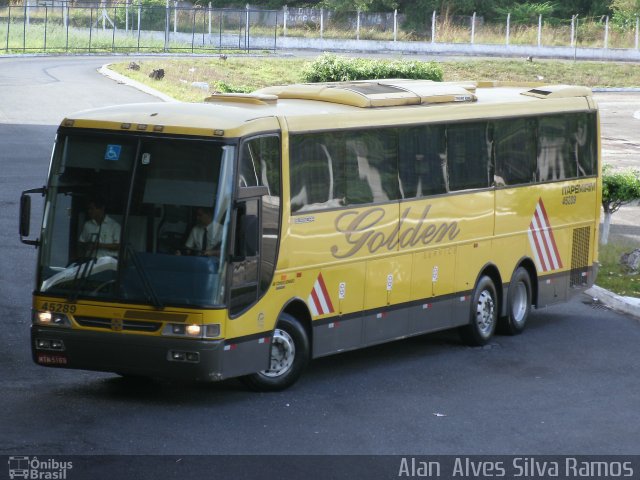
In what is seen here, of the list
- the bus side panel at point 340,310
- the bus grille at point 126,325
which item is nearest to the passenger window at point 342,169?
the bus side panel at point 340,310

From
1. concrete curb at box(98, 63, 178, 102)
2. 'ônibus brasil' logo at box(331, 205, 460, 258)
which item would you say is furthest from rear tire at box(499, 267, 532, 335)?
concrete curb at box(98, 63, 178, 102)

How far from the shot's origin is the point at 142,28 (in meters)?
76.6

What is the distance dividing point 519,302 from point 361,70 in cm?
1592

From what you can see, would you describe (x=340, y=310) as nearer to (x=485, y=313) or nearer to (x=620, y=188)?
(x=485, y=313)

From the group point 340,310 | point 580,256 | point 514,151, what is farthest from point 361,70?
point 340,310

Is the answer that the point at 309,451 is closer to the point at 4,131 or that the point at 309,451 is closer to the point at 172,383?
the point at 172,383

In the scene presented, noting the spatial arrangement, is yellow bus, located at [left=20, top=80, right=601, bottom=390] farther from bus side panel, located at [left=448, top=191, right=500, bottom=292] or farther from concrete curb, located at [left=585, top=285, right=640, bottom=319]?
concrete curb, located at [left=585, top=285, right=640, bottom=319]

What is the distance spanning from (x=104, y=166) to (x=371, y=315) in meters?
3.65

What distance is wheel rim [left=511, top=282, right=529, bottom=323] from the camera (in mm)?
17609

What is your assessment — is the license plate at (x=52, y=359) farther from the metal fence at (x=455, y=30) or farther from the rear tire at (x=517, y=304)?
the metal fence at (x=455, y=30)

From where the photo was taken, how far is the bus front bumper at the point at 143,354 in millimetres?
12117

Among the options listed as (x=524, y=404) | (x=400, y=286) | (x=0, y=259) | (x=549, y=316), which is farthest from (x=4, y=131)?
(x=524, y=404)

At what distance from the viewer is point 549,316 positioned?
63.9 feet

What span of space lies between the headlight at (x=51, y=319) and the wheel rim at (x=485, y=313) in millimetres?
5960
